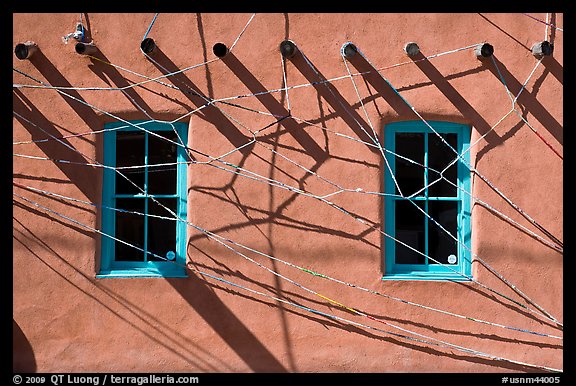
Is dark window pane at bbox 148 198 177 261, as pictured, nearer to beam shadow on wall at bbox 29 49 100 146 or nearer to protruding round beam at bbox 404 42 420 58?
beam shadow on wall at bbox 29 49 100 146

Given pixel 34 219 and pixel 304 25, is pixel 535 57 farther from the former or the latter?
pixel 34 219

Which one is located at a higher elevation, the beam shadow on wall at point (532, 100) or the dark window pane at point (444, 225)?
the beam shadow on wall at point (532, 100)

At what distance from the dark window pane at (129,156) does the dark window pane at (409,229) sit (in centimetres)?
226

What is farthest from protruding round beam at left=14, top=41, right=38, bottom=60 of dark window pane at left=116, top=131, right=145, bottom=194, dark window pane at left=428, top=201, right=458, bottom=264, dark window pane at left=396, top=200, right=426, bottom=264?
dark window pane at left=428, top=201, right=458, bottom=264

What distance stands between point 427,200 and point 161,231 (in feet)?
7.62

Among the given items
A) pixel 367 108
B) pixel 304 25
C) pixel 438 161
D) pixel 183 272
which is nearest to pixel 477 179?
pixel 438 161

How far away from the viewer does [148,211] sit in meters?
6.82

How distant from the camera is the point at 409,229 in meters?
6.83

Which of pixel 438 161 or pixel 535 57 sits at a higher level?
pixel 535 57

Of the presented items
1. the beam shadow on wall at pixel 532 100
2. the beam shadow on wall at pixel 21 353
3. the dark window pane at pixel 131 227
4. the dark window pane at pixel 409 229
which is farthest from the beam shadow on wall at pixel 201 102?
the beam shadow on wall at pixel 21 353

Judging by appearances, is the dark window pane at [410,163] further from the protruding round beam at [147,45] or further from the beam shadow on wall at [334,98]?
the protruding round beam at [147,45]

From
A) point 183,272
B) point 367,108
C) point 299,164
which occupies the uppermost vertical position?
point 367,108

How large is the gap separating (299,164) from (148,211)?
4.52ft

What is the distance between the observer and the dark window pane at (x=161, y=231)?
6824 millimetres
